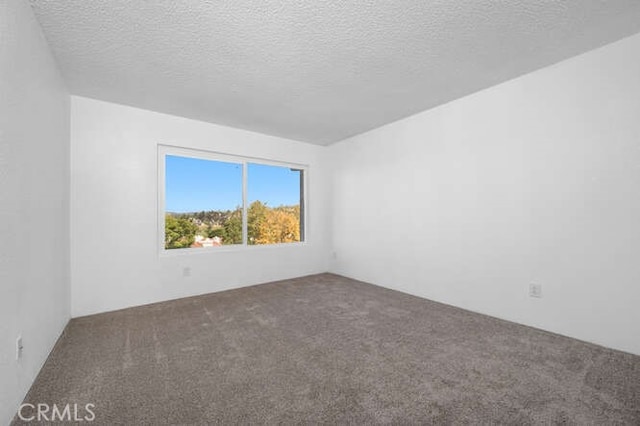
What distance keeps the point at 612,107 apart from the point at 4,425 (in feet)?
14.1

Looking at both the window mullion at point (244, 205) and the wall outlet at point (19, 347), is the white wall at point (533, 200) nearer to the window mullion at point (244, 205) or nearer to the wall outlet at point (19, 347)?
the window mullion at point (244, 205)

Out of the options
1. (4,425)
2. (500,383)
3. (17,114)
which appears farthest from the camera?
(500,383)

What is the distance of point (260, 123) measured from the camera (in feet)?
12.1

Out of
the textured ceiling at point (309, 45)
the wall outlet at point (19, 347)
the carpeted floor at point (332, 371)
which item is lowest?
the carpeted floor at point (332, 371)

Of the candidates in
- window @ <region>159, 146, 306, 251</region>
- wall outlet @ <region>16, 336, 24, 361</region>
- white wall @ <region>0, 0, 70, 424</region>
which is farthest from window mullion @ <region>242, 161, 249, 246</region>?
wall outlet @ <region>16, 336, 24, 361</region>

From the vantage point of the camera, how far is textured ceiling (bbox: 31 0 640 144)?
1.69 meters

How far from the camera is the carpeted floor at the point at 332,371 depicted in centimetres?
141

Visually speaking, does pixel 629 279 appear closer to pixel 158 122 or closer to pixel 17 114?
pixel 17 114

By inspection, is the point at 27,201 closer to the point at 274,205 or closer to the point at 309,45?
the point at 309,45

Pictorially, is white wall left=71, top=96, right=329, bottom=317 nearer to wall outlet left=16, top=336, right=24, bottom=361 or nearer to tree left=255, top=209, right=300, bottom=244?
tree left=255, top=209, right=300, bottom=244

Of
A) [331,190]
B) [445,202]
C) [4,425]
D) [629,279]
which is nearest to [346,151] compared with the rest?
[331,190]

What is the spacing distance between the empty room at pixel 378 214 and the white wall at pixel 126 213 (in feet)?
0.08

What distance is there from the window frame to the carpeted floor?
100cm

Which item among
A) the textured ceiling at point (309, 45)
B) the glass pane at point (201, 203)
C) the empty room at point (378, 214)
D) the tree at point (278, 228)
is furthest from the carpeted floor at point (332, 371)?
the textured ceiling at point (309, 45)
